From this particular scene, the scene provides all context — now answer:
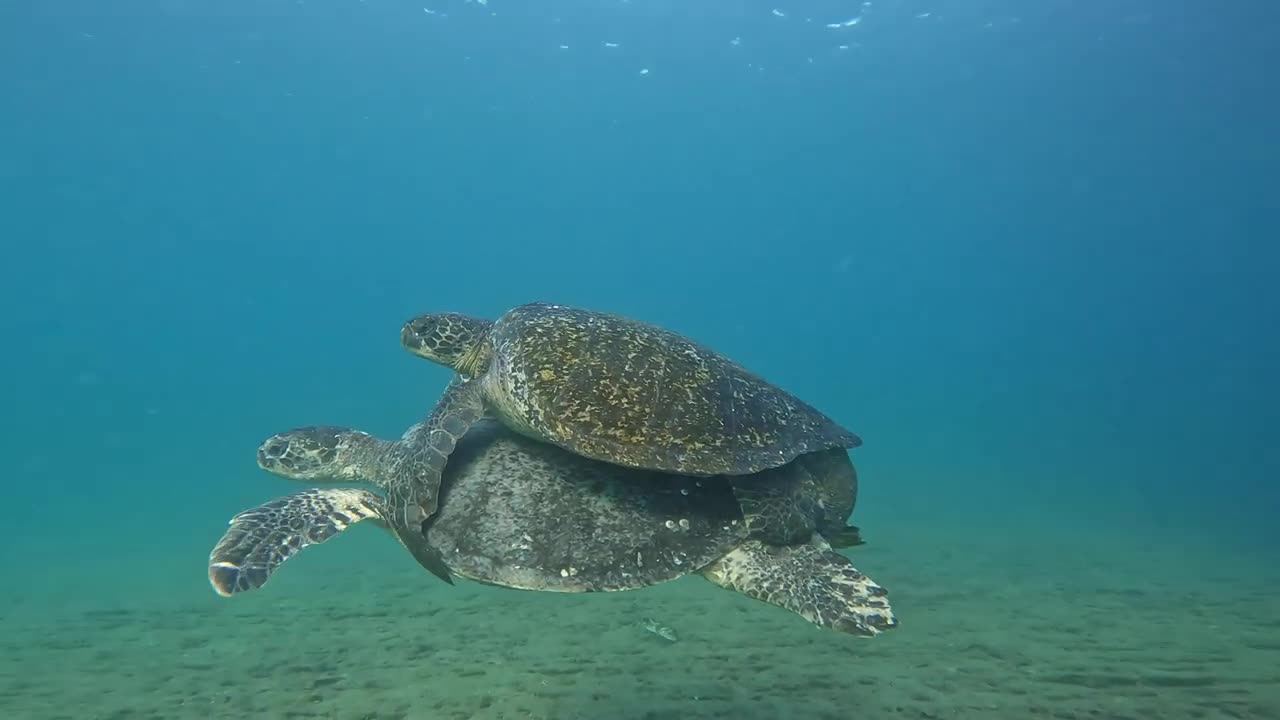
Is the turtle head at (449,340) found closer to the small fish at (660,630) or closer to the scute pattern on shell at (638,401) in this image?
the scute pattern on shell at (638,401)

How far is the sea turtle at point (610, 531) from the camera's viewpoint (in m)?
4.24

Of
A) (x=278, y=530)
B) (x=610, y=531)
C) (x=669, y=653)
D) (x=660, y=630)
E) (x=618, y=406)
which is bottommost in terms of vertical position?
(x=669, y=653)

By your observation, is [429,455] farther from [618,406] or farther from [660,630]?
[660,630]

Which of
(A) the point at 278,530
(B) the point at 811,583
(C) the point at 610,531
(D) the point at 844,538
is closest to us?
(B) the point at 811,583

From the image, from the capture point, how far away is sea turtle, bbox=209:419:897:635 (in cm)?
424

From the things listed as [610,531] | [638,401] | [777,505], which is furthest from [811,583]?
[638,401]

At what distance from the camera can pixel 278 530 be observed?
188 inches

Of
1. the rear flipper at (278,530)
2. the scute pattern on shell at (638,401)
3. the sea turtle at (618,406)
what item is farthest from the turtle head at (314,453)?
the scute pattern on shell at (638,401)

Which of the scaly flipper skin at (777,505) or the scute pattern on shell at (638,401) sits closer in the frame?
the scute pattern on shell at (638,401)

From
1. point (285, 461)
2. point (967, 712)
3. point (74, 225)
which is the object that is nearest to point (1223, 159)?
point (967, 712)

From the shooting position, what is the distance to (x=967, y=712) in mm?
6352

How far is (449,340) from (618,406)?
6.41 feet

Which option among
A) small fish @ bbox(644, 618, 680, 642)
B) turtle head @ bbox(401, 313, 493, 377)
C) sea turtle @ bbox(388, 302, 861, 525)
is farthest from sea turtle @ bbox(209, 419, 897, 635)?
small fish @ bbox(644, 618, 680, 642)

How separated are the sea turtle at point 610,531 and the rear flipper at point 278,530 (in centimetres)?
1
